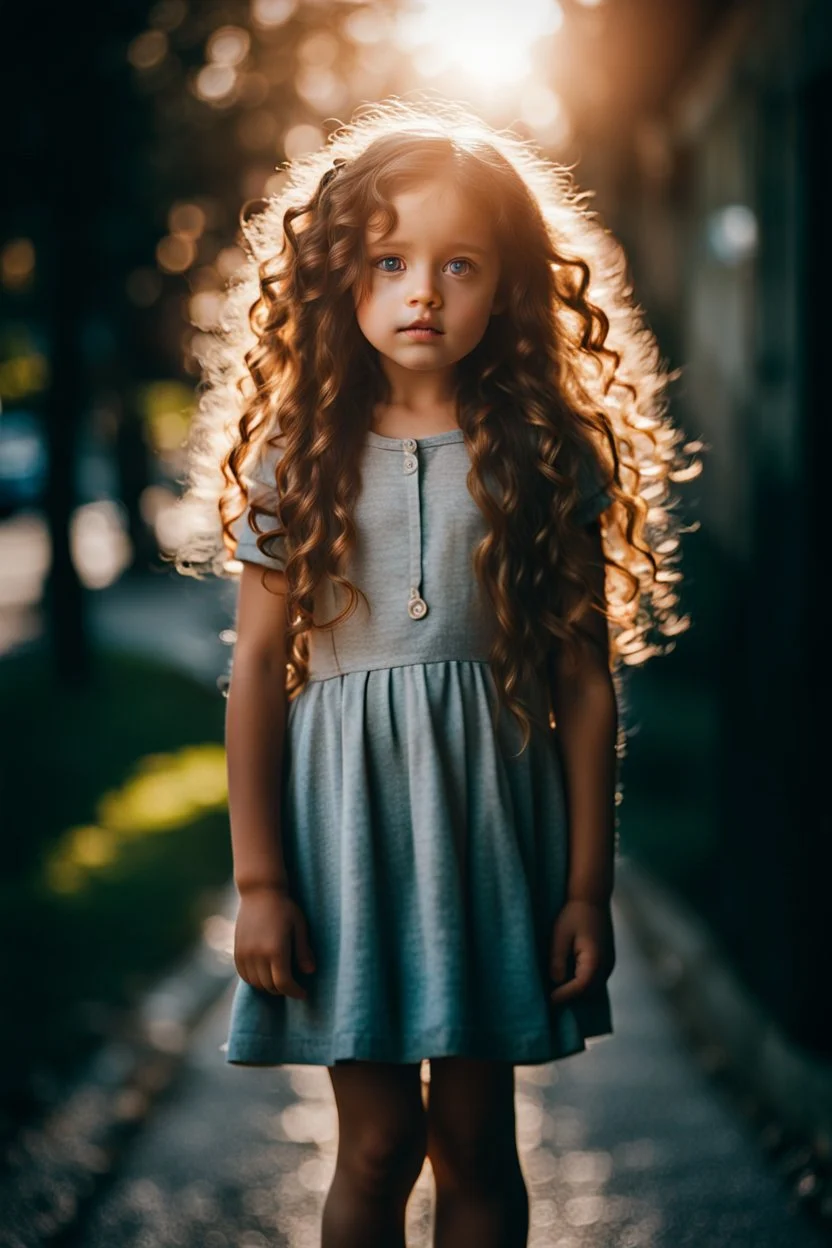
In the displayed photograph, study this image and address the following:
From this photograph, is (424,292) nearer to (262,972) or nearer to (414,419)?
(414,419)

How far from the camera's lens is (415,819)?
7.07 ft

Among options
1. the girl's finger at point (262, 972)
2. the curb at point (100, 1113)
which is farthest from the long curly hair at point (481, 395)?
the curb at point (100, 1113)

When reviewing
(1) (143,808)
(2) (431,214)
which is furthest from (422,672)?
(1) (143,808)

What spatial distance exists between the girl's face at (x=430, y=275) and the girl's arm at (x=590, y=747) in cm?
38

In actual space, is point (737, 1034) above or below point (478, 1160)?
below

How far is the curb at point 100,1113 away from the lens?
3.24m

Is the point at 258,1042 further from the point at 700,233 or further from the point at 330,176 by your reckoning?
the point at 700,233

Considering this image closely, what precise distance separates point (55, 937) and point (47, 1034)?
3.39 ft

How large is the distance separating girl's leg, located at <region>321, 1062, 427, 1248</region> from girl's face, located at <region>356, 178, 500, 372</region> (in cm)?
105

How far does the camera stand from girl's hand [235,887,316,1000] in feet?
7.02

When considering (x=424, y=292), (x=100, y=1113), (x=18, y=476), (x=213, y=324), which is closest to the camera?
(x=424, y=292)

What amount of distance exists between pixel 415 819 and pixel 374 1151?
19.6 inches

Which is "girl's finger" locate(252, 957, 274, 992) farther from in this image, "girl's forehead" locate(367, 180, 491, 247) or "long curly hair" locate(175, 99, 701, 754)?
"girl's forehead" locate(367, 180, 491, 247)

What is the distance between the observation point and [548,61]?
7.43 m
